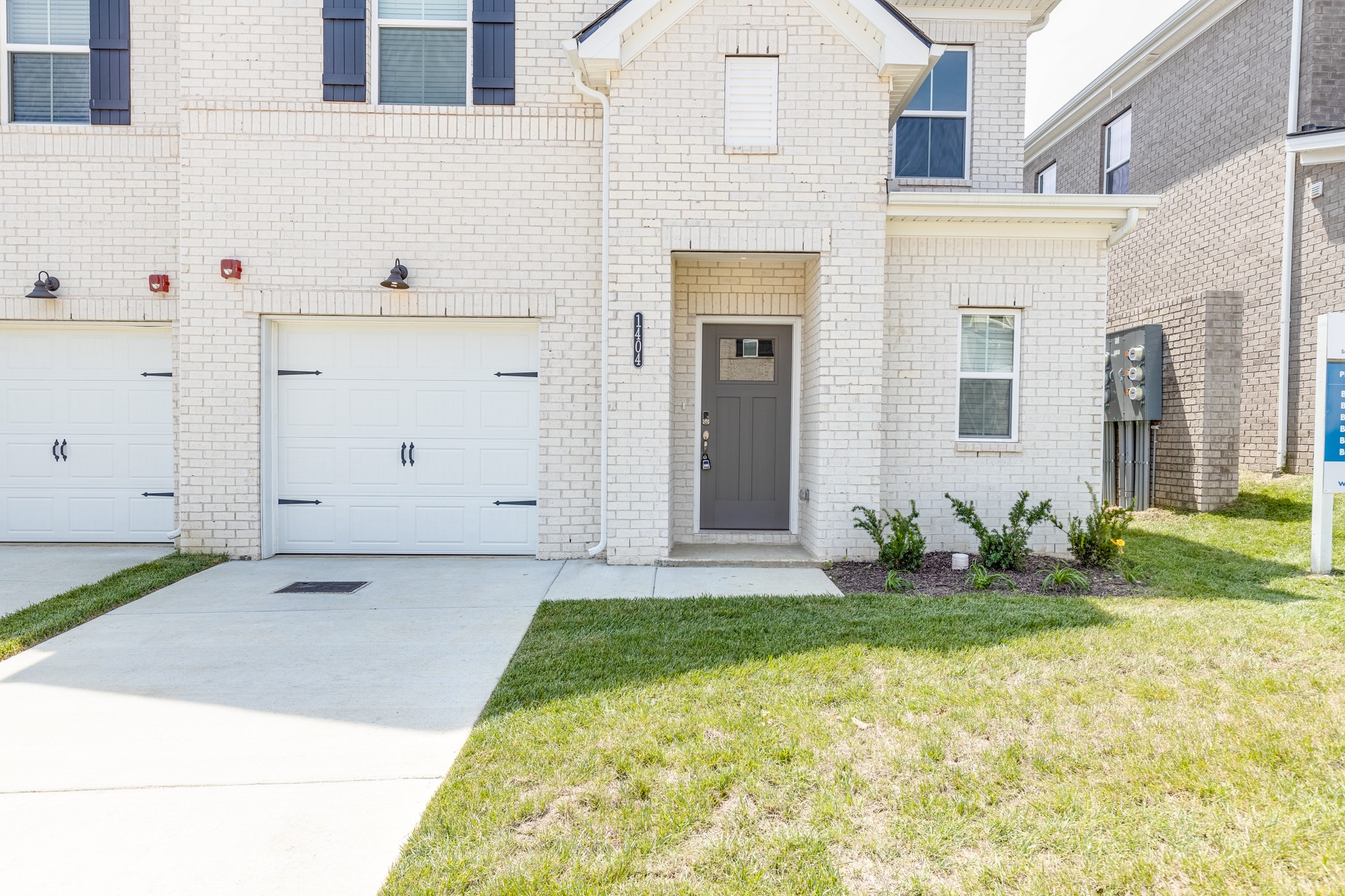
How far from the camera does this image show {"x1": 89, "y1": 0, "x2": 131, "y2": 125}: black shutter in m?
7.84

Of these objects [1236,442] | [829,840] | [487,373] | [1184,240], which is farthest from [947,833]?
[1184,240]

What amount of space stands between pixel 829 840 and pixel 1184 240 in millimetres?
13982

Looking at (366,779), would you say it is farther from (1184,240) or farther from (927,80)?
(1184,240)

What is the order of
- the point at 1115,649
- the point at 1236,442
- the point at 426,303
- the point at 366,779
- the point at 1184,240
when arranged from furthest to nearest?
the point at 1184,240, the point at 1236,442, the point at 426,303, the point at 1115,649, the point at 366,779

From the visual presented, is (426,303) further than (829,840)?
Yes

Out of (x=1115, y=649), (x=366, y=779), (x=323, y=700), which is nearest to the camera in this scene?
(x=366, y=779)

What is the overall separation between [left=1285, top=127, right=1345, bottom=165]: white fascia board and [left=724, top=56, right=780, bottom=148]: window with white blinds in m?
7.83

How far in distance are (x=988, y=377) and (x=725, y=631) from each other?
4.52 m

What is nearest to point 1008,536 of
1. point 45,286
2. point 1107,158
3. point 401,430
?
point 401,430

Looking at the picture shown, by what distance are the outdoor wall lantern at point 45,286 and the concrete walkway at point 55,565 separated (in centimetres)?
260

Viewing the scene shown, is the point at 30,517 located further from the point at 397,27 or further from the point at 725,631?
the point at 725,631

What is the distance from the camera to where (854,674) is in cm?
427

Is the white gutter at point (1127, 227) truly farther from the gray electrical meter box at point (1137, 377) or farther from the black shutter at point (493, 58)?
the black shutter at point (493, 58)

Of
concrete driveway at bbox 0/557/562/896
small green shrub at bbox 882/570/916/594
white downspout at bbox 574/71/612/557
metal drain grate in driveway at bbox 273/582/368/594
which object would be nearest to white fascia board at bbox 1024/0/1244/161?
white downspout at bbox 574/71/612/557
